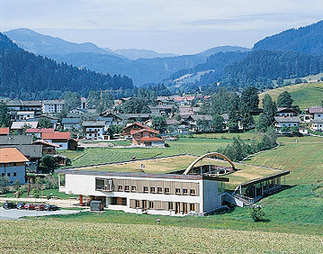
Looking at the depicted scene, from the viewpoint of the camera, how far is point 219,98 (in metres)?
99.0

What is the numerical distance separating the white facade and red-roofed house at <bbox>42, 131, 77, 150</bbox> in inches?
707

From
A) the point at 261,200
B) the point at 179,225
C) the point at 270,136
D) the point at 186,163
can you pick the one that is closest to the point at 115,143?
the point at 270,136

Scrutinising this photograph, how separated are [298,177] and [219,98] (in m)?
57.6

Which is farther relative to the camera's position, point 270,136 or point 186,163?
point 270,136

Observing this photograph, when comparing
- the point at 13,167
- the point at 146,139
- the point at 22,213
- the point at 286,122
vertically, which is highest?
Answer: the point at 286,122

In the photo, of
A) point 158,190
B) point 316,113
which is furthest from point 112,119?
point 158,190

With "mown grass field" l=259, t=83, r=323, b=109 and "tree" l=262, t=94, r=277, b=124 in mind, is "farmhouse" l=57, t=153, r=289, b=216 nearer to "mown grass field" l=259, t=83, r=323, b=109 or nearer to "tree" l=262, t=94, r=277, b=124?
"tree" l=262, t=94, r=277, b=124

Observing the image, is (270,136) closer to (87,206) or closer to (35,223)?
(87,206)

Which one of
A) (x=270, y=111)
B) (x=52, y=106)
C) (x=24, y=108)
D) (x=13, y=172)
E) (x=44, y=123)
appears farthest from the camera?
(x=52, y=106)

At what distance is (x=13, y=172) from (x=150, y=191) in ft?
46.8

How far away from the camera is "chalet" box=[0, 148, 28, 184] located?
41.8 metres

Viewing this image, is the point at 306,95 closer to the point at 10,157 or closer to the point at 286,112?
the point at 286,112

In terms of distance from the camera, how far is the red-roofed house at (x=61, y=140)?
6059cm

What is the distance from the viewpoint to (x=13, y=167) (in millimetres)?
42062
